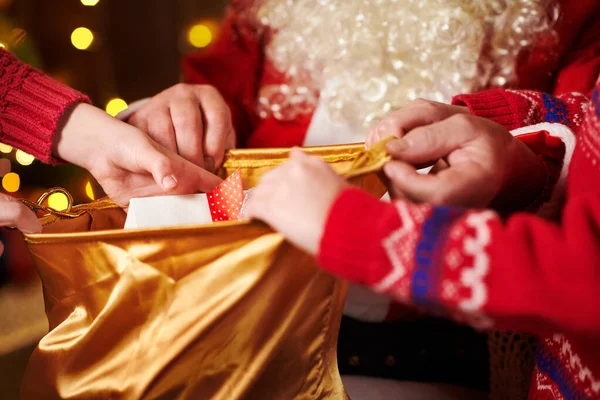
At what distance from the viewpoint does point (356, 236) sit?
1.15ft

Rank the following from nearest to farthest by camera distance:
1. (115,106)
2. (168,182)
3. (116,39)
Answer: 1. (168,182)
2. (115,106)
3. (116,39)

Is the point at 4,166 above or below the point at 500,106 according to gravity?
below

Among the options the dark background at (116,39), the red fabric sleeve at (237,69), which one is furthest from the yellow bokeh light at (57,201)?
the red fabric sleeve at (237,69)

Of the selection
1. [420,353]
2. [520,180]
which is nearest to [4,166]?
[420,353]

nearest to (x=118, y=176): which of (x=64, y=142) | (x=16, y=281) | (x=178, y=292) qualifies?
(x=64, y=142)

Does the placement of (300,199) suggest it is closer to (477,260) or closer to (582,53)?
(477,260)

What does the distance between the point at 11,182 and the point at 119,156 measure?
760 mm

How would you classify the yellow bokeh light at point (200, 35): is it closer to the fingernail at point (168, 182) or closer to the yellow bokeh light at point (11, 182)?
the yellow bokeh light at point (11, 182)

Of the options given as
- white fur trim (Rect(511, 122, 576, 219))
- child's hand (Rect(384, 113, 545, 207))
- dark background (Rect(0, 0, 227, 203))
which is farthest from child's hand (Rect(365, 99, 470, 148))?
dark background (Rect(0, 0, 227, 203))

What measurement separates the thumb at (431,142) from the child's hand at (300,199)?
0.26 feet

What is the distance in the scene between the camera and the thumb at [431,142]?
45 centimetres

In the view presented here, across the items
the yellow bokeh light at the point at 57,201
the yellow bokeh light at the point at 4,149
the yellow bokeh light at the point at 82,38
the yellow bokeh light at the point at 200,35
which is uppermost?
the yellow bokeh light at the point at 82,38

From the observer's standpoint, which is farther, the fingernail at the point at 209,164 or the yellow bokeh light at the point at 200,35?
the yellow bokeh light at the point at 200,35

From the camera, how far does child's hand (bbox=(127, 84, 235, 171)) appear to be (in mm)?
642
